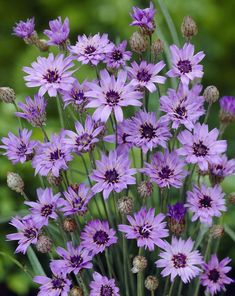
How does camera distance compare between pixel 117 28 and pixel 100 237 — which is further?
pixel 117 28

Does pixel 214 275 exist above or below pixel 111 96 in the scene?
below

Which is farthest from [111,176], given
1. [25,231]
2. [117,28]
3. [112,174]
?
[117,28]

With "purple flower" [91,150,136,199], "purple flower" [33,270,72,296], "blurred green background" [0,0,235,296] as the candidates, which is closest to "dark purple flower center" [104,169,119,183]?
"purple flower" [91,150,136,199]

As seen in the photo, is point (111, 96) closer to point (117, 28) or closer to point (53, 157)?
point (53, 157)

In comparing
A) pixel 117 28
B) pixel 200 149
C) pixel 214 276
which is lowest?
pixel 214 276

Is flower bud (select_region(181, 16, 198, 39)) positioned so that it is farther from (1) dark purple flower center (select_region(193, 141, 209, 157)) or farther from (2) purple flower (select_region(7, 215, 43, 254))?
(2) purple flower (select_region(7, 215, 43, 254))

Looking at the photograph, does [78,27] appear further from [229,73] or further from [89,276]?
[89,276]
